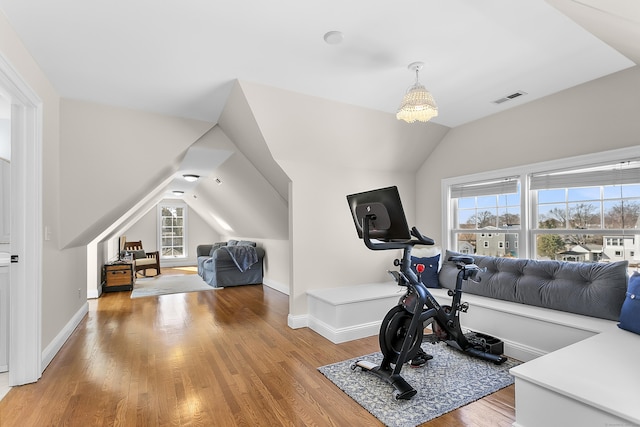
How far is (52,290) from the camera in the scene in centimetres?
308

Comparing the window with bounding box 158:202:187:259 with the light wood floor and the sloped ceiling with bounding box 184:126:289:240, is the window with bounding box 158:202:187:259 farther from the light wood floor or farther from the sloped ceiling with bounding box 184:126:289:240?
the light wood floor

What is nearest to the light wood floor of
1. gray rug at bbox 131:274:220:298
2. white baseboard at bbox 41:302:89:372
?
white baseboard at bbox 41:302:89:372

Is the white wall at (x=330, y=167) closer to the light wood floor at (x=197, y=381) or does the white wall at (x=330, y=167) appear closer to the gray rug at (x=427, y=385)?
the light wood floor at (x=197, y=381)

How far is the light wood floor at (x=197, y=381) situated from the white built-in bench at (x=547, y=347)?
11.1 inches

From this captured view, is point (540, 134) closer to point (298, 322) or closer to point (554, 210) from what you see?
point (554, 210)

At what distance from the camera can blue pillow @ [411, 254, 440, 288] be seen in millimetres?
4027

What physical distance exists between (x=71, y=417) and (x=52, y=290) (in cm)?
148

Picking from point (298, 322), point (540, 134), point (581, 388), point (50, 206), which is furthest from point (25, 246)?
point (540, 134)

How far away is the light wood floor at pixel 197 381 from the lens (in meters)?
Answer: 2.08

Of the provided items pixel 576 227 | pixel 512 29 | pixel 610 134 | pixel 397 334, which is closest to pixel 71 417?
pixel 397 334

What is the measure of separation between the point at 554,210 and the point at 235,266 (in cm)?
541

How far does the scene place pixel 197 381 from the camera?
2.57 meters

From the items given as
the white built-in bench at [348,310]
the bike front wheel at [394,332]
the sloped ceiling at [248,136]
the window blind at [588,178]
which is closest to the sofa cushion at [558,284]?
the window blind at [588,178]

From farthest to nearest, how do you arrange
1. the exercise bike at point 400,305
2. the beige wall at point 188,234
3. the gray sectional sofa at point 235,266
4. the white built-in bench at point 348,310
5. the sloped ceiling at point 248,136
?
the beige wall at point 188,234 → the gray sectional sofa at point 235,266 → the white built-in bench at point 348,310 → the sloped ceiling at point 248,136 → the exercise bike at point 400,305
